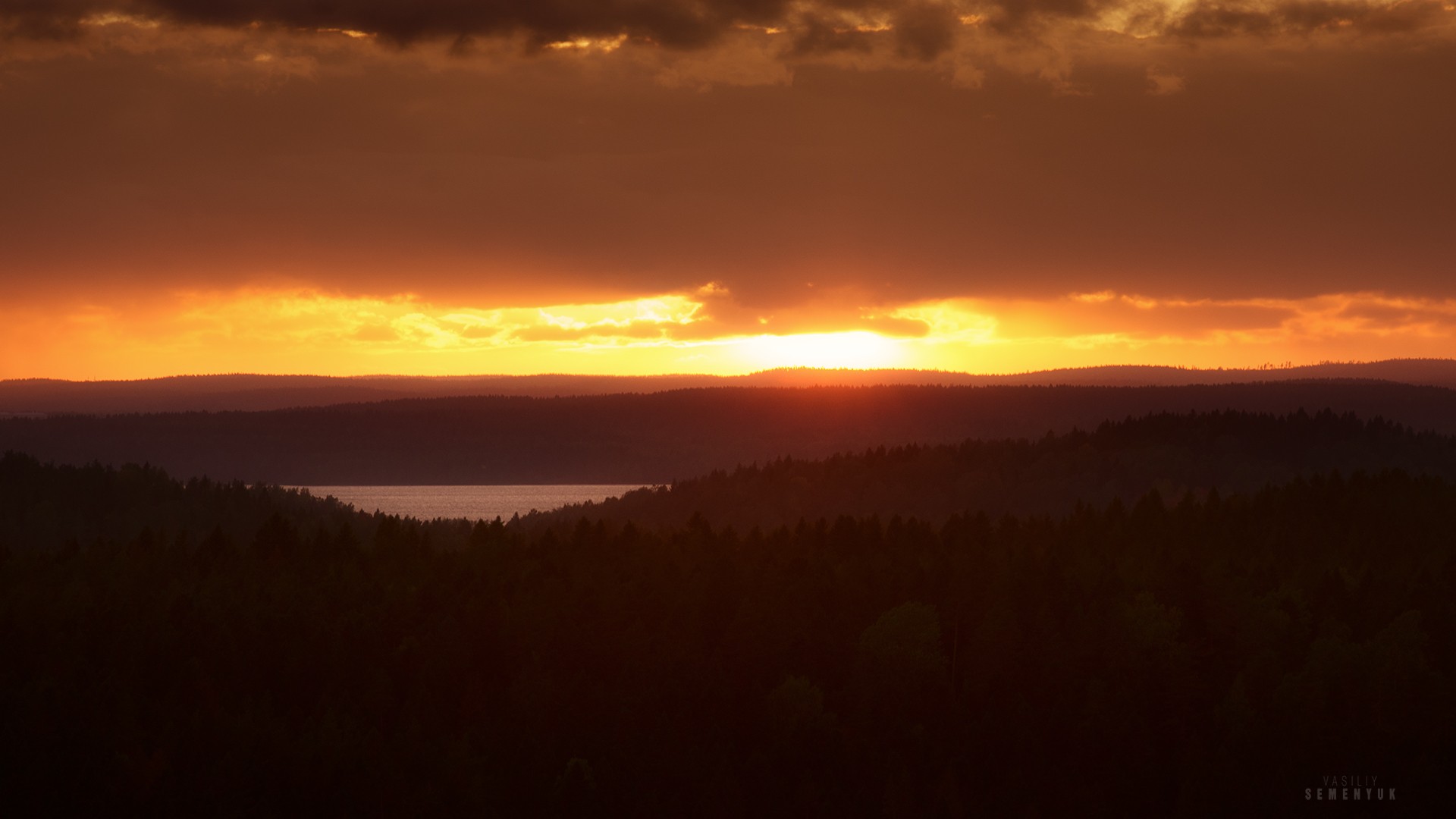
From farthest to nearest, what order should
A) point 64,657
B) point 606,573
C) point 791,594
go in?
point 606,573, point 791,594, point 64,657

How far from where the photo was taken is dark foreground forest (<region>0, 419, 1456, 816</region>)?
123 metres

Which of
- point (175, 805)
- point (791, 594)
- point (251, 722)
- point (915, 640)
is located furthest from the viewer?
point (791, 594)

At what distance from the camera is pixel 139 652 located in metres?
139

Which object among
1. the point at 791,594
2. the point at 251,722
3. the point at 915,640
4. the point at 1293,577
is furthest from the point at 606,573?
the point at 1293,577

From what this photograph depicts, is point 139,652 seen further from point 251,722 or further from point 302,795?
point 302,795

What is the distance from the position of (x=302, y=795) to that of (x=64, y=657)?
101ft

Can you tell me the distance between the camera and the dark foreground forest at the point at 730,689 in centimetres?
12312

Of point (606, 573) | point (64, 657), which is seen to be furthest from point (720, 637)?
point (64, 657)

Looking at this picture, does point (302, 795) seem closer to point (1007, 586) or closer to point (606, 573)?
point (606, 573)

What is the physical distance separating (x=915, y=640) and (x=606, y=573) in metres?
42.4

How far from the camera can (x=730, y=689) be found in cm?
14412

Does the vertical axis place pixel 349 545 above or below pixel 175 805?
above

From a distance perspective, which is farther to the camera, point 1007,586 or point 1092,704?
point 1007,586

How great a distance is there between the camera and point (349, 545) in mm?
198250
